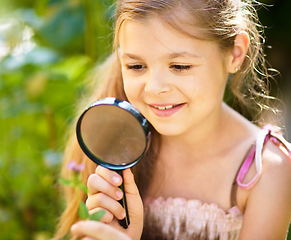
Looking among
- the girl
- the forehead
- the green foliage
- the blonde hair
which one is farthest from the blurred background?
the forehead

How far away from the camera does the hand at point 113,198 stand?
3.89ft

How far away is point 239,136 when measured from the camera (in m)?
1.66

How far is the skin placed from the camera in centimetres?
125

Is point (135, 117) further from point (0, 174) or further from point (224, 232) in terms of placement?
point (0, 174)

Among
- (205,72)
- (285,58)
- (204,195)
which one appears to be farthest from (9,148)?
(285,58)

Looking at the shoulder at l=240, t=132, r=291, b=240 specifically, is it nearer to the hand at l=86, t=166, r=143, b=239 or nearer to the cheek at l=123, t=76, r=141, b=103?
the hand at l=86, t=166, r=143, b=239

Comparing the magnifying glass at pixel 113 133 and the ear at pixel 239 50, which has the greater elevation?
the ear at pixel 239 50

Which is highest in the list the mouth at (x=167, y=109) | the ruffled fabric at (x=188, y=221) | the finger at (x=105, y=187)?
the mouth at (x=167, y=109)

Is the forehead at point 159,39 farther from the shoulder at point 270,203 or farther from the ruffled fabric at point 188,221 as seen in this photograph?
the ruffled fabric at point 188,221

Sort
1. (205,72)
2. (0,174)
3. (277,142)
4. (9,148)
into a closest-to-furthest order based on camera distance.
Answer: (205,72) → (277,142) → (0,174) → (9,148)

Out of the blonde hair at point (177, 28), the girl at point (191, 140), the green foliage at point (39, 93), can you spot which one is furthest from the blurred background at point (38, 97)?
the girl at point (191, 140)

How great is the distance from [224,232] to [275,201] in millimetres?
325

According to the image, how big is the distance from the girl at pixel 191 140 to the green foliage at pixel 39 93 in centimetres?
53

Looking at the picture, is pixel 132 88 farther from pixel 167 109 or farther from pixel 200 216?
pixel 200 216
